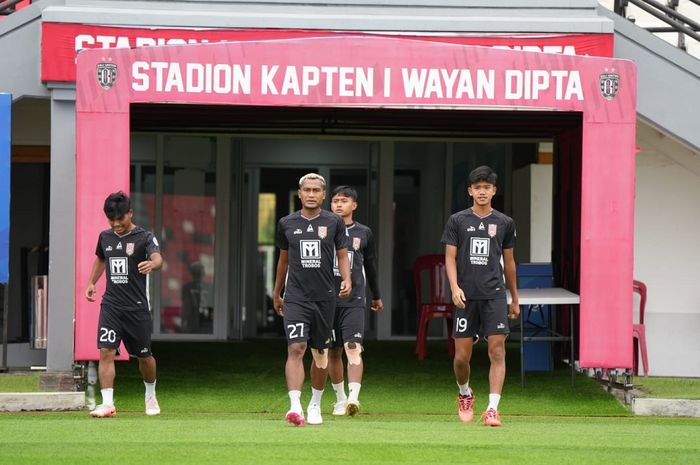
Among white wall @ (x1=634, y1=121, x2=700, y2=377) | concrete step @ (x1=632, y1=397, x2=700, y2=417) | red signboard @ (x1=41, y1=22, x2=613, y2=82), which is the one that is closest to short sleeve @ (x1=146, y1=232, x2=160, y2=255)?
red signboard @ (x1=41, y1=22, x2=613, y2=82)

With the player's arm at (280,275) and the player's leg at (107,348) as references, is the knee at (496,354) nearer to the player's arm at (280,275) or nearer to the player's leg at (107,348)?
the player's arm at (280,275)

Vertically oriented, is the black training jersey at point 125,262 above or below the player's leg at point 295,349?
above

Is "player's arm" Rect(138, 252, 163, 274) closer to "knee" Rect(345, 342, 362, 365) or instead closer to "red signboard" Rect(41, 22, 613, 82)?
"knee" Rect(345, 342, 362, 365)

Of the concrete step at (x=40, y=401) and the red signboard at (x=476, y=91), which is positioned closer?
the concrete step at (x=40, y=401)

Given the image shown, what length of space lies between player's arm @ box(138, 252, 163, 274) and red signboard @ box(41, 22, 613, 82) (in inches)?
125

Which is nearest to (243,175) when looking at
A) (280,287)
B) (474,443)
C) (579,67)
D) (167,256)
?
(167,256)

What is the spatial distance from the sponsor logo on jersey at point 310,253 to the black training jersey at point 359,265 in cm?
89

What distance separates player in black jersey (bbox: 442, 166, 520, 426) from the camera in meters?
10.0

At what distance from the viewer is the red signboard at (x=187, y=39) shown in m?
12.9

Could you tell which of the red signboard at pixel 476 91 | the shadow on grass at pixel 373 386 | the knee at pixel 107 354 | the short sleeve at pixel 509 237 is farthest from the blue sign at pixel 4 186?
the short sleeve at pixel 509 237

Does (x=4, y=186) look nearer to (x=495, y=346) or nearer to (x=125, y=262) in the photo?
(x=125, y=262)

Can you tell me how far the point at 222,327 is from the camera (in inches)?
750

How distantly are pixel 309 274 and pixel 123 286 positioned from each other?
5.40 ft

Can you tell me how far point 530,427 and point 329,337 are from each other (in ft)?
5.45
